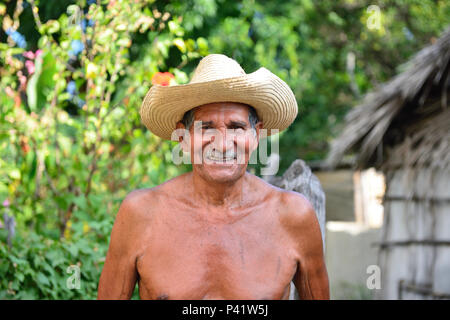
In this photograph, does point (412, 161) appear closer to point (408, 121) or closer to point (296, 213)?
point (408, 121)

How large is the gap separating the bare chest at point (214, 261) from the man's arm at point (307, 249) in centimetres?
8

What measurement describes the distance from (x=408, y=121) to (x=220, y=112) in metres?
4.89

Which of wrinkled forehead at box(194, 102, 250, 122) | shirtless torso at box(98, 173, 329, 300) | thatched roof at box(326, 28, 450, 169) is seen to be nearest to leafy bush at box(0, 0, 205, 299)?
shirtless torso at box(98, 173, 329, 300)

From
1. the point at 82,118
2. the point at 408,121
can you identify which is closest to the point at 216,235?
the point at 82,118

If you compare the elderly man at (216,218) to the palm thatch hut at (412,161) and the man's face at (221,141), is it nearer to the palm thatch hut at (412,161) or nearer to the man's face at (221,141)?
the man's face at (221,141)

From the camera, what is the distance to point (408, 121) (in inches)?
261

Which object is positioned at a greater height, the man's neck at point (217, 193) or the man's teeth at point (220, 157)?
the man's teeth at point (220, 157)

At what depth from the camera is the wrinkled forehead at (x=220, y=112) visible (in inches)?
88.2

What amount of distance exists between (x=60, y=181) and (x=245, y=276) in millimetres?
2603

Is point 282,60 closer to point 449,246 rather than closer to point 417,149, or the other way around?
point 417,149

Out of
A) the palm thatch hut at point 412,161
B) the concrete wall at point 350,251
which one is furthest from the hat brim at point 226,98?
the concrete wall at point 350,251

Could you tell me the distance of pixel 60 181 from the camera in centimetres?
442

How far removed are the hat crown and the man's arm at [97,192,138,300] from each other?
57 cm

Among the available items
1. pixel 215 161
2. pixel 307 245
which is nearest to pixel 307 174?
pixel 307 245
